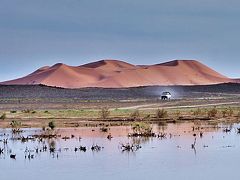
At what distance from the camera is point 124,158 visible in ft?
73.0

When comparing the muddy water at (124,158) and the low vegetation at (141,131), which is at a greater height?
the low vegetation at (141,131)

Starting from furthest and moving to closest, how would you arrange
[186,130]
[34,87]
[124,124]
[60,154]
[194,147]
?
[34,87], [124,124], [186,130], [194,147], [60,154]

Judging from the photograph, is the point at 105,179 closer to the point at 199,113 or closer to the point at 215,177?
the point at 215,177

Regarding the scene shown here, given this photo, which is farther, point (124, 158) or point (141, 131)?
point (141, 131)

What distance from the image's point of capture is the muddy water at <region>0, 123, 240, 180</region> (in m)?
18.9

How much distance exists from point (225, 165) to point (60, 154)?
6672mm

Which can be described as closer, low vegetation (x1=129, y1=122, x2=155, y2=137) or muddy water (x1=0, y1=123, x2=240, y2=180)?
muddy water (x1=0, y1=123, x2=240, y2=180)

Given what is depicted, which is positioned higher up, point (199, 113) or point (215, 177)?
point (199, 113)

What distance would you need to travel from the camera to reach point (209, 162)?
2103 centimetres

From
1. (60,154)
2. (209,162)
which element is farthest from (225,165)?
(60,154)

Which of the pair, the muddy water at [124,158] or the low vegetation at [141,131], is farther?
the low vegetation at [141,131]

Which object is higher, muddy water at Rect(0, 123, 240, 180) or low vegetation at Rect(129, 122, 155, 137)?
low vegetation at Rect(129, 122, 155, 137)

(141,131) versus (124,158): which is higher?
(141,131)

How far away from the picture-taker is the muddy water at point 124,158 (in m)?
18.9
